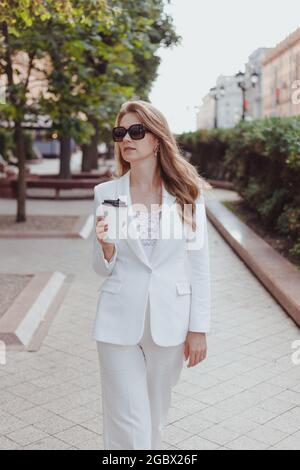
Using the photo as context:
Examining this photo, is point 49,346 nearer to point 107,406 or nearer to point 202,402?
point 202,402

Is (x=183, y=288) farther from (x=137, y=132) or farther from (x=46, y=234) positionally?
(x=46, y=234)

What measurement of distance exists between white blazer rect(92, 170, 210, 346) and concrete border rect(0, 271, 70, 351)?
3273mm

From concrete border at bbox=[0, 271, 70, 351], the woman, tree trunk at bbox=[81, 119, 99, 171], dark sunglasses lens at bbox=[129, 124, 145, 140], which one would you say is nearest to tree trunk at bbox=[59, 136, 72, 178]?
tree trunk at bbox=[81, 119, 99, 171]

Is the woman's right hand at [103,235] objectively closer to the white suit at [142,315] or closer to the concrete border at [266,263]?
the white suit at [142,315]

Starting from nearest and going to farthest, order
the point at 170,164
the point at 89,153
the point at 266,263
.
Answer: the point at 170,164 → the point at 266,263 → the point at 89,153

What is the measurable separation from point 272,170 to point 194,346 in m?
9.91

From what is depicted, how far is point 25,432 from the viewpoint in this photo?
14.3 ft

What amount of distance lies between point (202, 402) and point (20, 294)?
11.6 feet

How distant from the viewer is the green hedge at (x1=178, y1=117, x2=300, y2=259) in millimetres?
10383

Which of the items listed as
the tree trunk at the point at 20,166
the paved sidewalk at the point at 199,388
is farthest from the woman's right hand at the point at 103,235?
A: the tree trunk at the point at 20,166

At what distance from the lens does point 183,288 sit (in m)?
3.15

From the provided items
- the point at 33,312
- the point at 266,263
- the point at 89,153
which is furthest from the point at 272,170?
the point at 89,153

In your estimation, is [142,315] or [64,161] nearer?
[142,315]

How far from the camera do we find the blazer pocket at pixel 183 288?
3135mm
